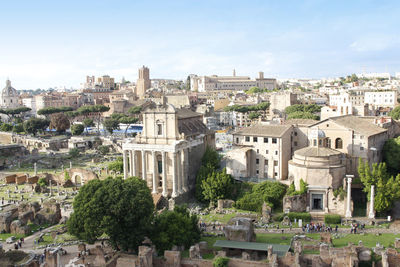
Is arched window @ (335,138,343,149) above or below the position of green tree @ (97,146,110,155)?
above

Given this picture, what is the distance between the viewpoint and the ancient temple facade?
5156cm

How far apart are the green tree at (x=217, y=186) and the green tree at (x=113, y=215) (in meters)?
15.1

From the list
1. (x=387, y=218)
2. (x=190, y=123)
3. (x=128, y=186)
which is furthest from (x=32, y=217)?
(x=387, y=218)

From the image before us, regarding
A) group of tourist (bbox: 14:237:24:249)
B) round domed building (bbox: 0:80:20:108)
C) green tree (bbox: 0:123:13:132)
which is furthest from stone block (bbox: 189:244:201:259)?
round domed building (bbox: 0:80:20:108)

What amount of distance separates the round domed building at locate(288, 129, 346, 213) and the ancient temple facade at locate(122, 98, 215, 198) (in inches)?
566

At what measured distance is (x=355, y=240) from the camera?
3656 centimetres

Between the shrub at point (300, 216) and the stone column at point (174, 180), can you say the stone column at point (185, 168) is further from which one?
the shrub at point (300, 216)

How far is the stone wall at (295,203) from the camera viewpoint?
45.4 meters

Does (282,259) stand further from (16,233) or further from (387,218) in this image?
(16,233)

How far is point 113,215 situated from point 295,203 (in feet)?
70.8

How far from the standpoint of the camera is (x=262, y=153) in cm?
5338

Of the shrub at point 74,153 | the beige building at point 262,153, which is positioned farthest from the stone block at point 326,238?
the shrub at point 74,153

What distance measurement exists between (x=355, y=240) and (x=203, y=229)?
1433 centimetres

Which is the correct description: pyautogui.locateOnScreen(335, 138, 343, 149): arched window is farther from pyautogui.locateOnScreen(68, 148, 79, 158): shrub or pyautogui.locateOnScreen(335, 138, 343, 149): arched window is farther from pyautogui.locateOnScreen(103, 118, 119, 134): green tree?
pyautogui.locateOnScreen(103, 118, 119, 134): green tree
